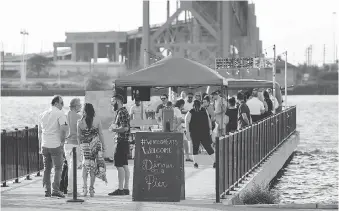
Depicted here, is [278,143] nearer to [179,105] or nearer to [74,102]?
[179,105]

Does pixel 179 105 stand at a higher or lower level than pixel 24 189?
higher

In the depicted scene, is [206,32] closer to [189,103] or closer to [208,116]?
[189,103]

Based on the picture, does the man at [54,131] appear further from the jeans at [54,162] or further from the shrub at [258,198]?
the shrub at [258,198]

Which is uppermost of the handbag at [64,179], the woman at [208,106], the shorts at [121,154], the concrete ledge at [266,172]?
the woman at [208,106]

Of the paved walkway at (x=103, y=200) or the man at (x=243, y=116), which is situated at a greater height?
the man at (x=243, y=116)

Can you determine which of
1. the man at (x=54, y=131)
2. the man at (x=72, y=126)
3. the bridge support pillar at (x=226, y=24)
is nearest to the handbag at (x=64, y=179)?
the man at (x=72, y=126)

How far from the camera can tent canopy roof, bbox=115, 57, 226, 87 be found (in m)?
18.6

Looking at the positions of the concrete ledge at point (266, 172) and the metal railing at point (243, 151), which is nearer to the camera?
the metal railing at point (243, 151)

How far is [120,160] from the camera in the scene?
43.6ft

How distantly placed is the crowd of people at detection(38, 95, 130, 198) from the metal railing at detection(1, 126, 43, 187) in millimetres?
2053

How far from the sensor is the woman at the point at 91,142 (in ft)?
41.6

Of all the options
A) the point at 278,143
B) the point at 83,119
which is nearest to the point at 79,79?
the point at 278,143

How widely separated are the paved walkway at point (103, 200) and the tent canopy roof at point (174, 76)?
3.08m

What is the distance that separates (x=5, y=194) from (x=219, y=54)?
355 feet
